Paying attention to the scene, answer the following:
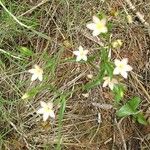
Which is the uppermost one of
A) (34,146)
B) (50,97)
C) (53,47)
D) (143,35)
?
(143,35)

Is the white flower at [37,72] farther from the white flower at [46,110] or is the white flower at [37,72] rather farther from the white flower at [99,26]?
the white flower at [99,26]

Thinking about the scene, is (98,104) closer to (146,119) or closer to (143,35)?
(146,119)

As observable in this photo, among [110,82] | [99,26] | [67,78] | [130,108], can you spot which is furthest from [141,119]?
[99,26]

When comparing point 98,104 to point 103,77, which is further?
point 98,104

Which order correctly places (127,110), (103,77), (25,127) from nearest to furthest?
(103,77), (127,110), (25,127)

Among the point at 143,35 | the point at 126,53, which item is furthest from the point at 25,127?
the point at 143,35

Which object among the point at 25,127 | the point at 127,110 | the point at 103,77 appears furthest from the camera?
the point at 25,127

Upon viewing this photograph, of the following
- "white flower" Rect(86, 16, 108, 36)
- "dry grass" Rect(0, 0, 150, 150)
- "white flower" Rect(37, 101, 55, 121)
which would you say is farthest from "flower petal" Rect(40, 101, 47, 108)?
"white flower" Rect(86, 16, 108, 36)

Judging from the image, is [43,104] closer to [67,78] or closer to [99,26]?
[67,78]

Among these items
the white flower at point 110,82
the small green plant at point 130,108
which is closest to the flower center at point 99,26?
the white flower at point 110,82
